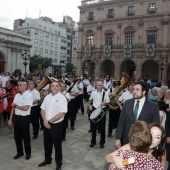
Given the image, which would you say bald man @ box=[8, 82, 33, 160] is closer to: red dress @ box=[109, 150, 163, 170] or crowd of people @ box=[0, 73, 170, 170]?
crowd of people @ box=[0, 73, 170, 170]

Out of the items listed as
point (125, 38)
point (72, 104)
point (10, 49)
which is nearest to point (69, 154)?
point (72, 104)

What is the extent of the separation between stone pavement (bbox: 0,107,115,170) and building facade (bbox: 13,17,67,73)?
52.9m

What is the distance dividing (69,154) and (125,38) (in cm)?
2910

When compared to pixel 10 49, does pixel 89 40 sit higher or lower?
higher

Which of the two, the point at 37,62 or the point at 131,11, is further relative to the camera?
the point at 37,62

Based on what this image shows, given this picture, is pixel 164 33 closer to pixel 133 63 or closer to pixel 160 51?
pixel 160 51

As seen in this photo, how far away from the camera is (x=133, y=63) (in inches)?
1334

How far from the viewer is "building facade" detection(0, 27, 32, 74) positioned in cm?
2788

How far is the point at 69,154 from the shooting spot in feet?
17.0

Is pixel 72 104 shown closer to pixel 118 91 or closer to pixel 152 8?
pixel 118 91

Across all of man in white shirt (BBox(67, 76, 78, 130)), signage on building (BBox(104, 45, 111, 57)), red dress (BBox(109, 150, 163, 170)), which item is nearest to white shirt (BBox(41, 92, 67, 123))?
Answer: red dress (BBox(109, 150, 163, 170))

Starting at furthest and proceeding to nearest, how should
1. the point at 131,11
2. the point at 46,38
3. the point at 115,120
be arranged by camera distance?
1. the point at 46,38
2. the point at 131,11
3. the point at 115,120

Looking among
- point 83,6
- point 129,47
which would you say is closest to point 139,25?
point 129,47

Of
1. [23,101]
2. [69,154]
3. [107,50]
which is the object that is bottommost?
[69,154]
